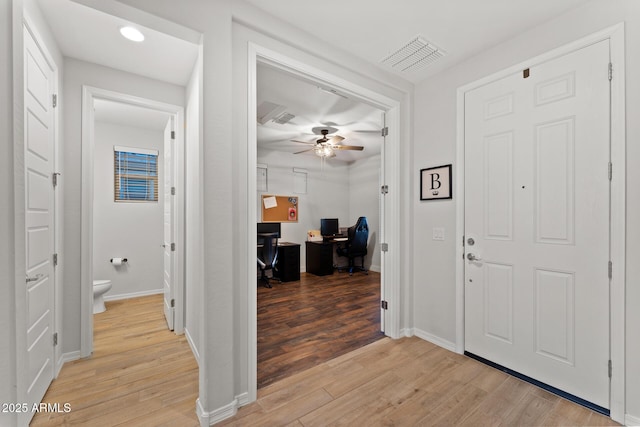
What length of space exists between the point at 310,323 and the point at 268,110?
8.94ft

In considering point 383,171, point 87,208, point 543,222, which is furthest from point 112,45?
point 543,222

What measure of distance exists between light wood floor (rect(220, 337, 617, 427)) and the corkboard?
3.80 meters

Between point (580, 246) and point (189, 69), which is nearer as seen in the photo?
point (580, 246)

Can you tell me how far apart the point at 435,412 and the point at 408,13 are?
8.75ft

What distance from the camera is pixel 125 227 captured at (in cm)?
410

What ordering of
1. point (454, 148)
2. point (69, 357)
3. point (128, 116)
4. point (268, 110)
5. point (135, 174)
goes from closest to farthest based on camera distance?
1. point (69, 357)
2. point (454, 148)
3. point (268, 110)
4. point (128, 116)
5. point (135, 174)

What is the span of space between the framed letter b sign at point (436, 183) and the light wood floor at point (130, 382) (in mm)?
2562

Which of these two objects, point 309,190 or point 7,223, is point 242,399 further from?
point 309,190

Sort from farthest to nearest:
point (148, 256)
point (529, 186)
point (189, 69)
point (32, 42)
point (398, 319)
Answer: point (148, 256) < point (398, 319) < point (189, 69) < point (529, 186) < point (32, 42)

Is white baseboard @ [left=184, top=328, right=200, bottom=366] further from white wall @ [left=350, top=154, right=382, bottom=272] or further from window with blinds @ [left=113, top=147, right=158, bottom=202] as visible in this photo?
white wall @ [left=350, top=154, right=382, bottom=272]

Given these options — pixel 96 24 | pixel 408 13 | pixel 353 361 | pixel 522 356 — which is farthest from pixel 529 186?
pixel 96 24

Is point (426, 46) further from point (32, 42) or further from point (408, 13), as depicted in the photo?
point (32, 42)

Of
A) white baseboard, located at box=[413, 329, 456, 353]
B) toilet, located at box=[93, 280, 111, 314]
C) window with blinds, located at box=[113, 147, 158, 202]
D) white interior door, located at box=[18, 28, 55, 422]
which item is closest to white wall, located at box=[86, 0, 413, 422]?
white interior door, located at box=[18, 28, 55, 422]

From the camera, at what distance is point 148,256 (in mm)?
4223
